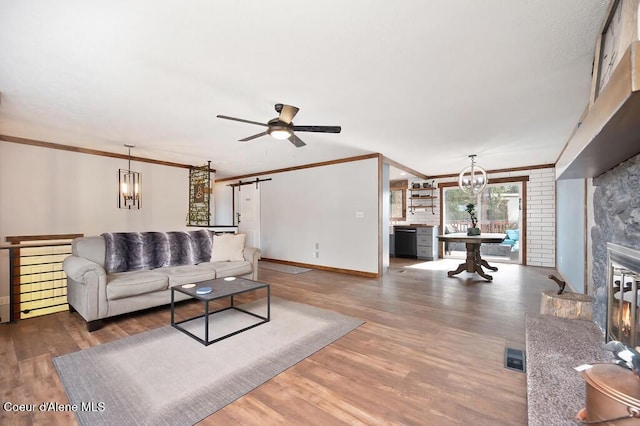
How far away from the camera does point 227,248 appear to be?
4.43 meters

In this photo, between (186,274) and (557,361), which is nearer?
(557,361)

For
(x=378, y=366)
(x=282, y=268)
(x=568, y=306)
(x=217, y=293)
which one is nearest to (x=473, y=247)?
(x=568, y=306)

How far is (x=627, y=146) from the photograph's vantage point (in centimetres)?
143

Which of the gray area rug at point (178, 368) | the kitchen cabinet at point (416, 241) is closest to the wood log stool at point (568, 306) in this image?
the gray area rug at point (178, 368)

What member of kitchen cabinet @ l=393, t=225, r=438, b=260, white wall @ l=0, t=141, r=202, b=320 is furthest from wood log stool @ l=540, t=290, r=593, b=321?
white wall @ l=0, t=141, r=202, b=320

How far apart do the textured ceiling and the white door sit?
12.0ft

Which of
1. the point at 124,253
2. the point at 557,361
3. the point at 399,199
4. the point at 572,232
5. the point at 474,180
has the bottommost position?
the point at 557,361

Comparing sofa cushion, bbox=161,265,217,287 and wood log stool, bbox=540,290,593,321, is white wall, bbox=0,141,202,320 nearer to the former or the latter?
sofa cushion, bbox=161,265,217,287

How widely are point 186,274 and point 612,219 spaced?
4123 millimetres

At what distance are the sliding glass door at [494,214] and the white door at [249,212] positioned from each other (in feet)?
17.2

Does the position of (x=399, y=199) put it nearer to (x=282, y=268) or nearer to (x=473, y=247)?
(x=473, y=247)

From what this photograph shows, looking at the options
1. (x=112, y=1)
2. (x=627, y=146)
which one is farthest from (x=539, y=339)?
(x=112, y=1)

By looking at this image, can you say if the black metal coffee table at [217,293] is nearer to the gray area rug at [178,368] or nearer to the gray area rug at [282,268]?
the gray area rug at [178,368]

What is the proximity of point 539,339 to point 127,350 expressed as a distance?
3092 millimetres
